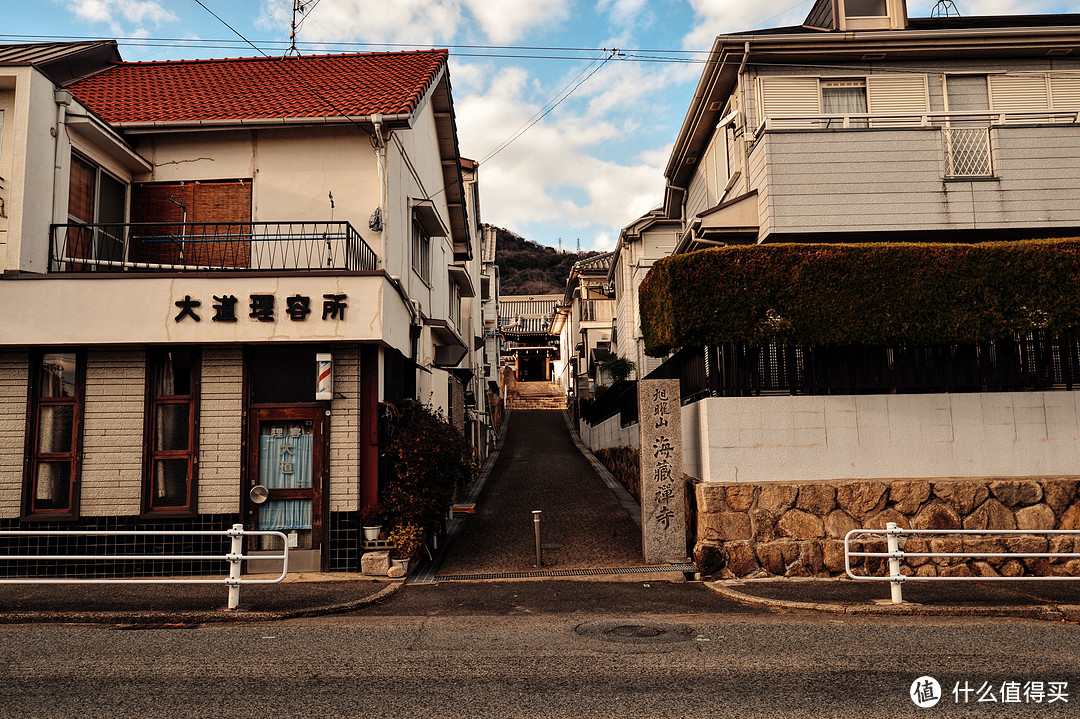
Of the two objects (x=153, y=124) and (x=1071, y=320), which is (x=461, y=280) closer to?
(x=153, y=124)

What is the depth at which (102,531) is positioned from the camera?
10938mm

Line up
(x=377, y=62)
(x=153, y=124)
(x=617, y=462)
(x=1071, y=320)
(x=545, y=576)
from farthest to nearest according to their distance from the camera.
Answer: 1. (x=617, y=462)
2. (x=377, y=62)
3. (x=153, y=124)
4. (x=545, y=576)
5. (x=1071, y=320)

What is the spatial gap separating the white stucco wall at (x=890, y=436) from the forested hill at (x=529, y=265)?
7865 centimetres

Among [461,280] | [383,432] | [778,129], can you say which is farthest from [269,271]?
[461,280]

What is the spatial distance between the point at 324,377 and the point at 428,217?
630cm

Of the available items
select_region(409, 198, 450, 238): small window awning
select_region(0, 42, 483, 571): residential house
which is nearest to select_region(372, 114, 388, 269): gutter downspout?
select_region(0, 42, 483, 571): residential house

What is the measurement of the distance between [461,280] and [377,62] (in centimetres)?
785

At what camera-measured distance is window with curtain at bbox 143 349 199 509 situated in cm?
1129

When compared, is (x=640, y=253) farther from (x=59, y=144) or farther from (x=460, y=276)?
(x=59, y=144)

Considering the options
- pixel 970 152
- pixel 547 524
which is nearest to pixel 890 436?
pixel 970 152

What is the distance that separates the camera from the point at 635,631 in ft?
25.1

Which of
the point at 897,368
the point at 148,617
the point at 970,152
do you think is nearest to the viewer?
the point at 148,617

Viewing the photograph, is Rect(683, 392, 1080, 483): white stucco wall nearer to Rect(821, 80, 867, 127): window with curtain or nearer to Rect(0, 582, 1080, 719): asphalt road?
Rect(0, 582, 1080, 719): asphalt road

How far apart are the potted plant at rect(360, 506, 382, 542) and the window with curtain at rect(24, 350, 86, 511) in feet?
14.7
